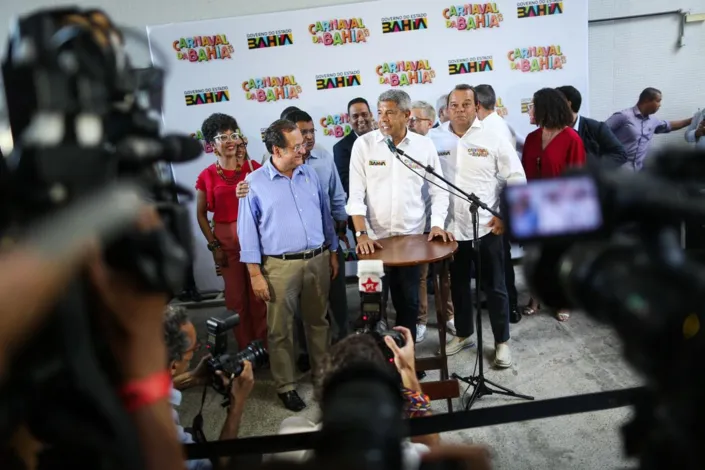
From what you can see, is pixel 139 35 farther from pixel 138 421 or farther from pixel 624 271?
pixel 624 271

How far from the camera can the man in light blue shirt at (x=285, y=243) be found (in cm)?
258

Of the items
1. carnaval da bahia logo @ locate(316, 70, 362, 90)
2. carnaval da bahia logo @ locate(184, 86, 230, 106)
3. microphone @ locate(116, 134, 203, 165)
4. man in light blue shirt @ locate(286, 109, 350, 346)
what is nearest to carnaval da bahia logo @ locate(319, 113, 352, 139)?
carnaval da bahia logo @ locate(316, 70, 362, 90)

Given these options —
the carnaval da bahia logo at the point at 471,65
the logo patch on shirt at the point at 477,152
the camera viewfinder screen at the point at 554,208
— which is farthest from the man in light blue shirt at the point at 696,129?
the camera viewfinder screen at the point at 554,208

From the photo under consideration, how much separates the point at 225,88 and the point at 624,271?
392 centimetres

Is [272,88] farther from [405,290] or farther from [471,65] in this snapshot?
[405,290]

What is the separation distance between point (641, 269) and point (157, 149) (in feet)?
1.96

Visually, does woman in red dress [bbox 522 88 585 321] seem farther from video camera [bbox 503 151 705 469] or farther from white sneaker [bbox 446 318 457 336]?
video camera [bbox 503 151 705 469]

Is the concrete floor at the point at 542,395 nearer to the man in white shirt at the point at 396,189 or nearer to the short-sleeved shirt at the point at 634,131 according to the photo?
the man in white shirt at the point at 396,189

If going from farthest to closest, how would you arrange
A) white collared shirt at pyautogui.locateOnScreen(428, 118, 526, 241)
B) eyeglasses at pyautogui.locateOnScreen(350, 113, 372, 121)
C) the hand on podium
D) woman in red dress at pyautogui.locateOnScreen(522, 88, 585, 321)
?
eyeglasses at pyautogui.locateOnScreen(350, 113, 372, 121) → woman in red dress at pyautogui.locateOnScreen(522, 88, 585, 321) → white collared shirt at pyautogui.locateOnScreen(428, 118, 526, 241) → the hand on podium

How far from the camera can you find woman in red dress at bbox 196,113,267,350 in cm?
315

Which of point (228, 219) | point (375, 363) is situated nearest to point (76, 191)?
point (375, 363)

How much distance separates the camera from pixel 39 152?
0.51m

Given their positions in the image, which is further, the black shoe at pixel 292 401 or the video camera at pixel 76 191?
the black shoe at pixel 292 401

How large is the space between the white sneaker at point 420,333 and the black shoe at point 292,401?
917 millimetres
